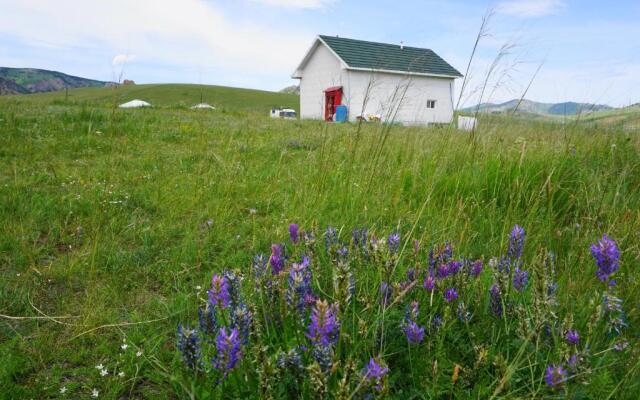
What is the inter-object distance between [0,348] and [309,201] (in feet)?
7.52

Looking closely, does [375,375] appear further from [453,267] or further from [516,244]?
[516,244]

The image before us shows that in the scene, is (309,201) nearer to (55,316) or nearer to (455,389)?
(55,316)

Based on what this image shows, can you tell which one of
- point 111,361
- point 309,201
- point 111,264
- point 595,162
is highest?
point 595,162

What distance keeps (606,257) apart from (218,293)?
1417 millimetres

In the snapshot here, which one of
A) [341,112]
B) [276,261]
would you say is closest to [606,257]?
[276,261]

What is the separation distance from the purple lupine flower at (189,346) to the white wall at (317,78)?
957 inches

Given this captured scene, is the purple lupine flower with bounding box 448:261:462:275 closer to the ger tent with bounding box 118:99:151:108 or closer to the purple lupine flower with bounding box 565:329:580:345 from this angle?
the purple lupine flower with bounding box 565:329:580:345

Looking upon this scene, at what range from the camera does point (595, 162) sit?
13.9ft

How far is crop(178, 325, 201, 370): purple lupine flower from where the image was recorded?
1266 millimetres

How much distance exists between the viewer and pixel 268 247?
2996 millimetres

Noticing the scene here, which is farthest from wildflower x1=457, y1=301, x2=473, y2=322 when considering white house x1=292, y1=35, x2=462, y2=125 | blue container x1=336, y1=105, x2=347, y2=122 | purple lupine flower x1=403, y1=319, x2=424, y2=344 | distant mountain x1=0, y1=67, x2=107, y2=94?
distant mountain x1=0, y1=67, x2=107, y2=94

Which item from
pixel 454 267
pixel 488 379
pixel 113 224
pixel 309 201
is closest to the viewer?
pixel 488 379

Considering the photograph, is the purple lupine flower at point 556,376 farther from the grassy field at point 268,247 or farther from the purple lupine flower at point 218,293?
the purple lupine flower at point 218,293

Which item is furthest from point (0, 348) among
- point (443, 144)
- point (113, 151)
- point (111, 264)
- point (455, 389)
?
point (113, 151)
